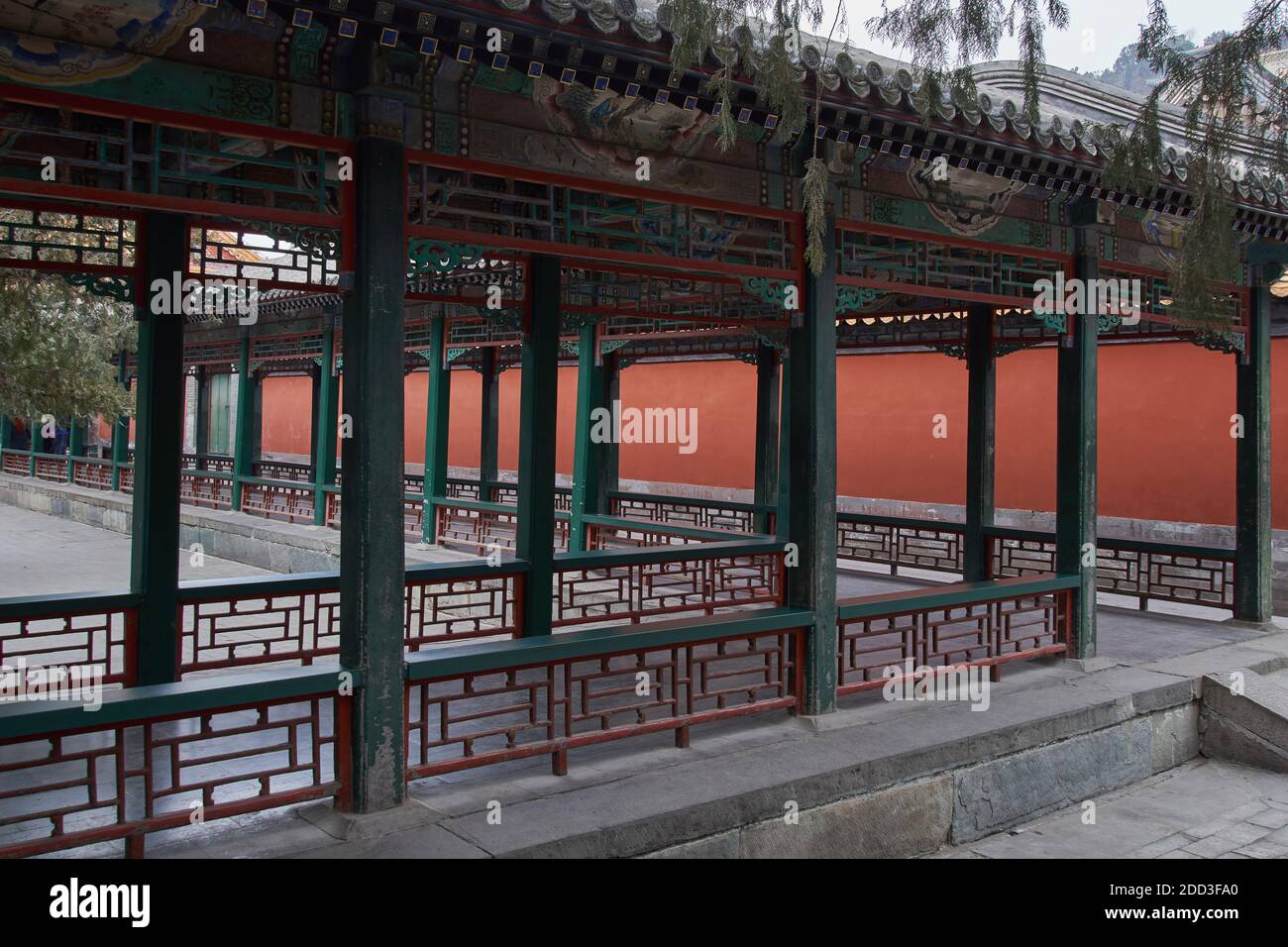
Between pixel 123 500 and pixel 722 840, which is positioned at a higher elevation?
pixel 123 500

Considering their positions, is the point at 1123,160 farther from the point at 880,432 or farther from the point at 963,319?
the point at 880,432

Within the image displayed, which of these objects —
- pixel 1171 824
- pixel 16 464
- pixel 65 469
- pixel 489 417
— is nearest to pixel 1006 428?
pixel 489 417

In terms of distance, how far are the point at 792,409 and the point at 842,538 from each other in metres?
7.23

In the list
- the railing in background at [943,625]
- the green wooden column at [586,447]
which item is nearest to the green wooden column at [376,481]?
the railing in background at [943,625]

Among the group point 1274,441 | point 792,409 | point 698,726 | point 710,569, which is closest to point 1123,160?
point 792,409

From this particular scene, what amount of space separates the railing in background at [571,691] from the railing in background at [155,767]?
1.58 ft

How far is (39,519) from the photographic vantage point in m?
21.0

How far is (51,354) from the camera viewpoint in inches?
472

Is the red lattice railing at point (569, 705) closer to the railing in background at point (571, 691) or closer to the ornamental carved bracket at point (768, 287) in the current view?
the railing in background at point (571, 691)

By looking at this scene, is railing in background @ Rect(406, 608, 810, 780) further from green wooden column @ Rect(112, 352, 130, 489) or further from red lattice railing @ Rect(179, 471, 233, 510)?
green wooden column @ Rect(112, 352, 130, 489)

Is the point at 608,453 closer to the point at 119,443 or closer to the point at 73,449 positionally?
the point at 119,443

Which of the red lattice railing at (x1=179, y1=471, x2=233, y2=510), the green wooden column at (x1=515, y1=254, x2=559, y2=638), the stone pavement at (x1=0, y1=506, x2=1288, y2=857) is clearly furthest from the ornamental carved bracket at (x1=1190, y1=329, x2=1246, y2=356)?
the red lattice railing at (x1=179, y1=471, x2=233, y2=510)

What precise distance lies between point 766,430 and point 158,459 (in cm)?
839

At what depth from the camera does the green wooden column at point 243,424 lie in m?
18.9
